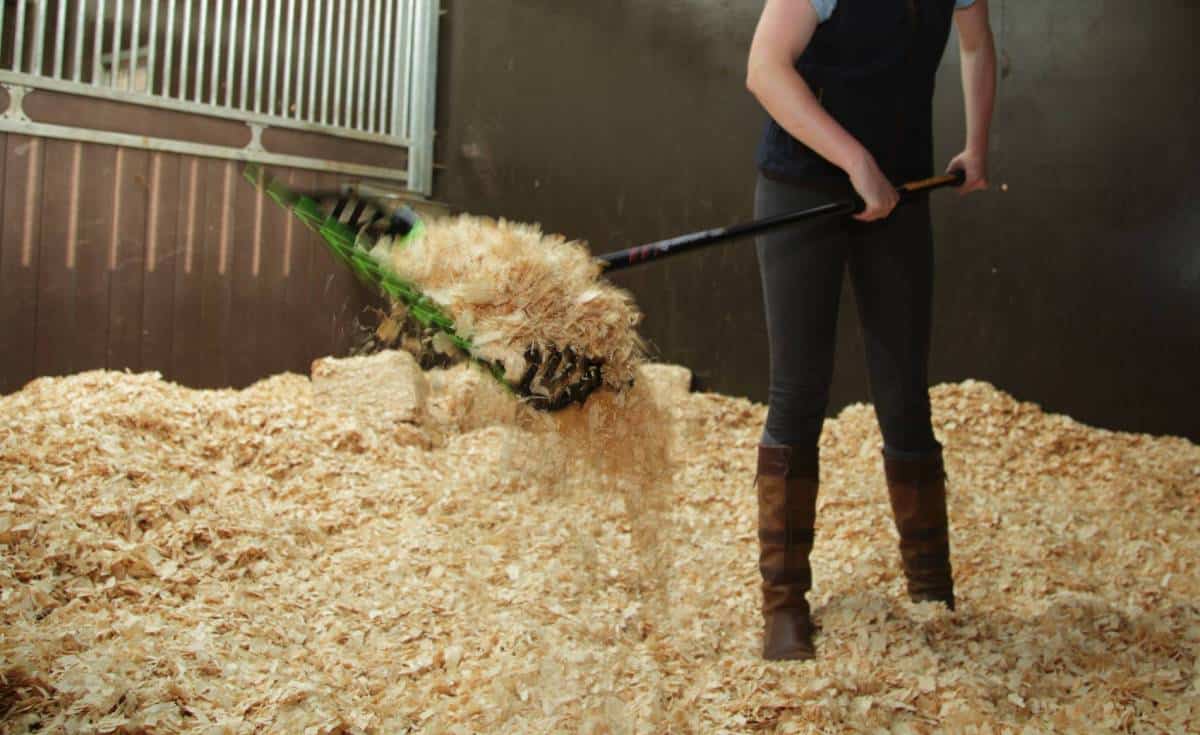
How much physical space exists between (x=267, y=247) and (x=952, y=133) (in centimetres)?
259

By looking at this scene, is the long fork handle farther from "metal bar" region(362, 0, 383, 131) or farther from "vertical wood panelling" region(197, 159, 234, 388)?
"metal bar" region(362, 0, 383, 131)

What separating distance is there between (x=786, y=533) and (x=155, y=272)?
2.69 meters

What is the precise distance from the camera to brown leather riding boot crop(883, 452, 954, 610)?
71.8 inches

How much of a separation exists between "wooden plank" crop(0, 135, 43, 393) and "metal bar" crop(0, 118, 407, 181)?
5 centimetres

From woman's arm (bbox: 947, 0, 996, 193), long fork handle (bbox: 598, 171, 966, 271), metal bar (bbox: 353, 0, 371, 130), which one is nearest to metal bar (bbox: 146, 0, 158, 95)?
metal bar (bbox: 353, 0, 371, 130)

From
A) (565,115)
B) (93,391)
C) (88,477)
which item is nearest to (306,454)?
(88,477)

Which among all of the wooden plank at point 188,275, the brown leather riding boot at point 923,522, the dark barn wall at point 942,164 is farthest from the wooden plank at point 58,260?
the brown leather riding boot at point 923,522

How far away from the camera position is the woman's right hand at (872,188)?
1.57m

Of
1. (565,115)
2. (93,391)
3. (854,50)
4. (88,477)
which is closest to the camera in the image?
(854,50)

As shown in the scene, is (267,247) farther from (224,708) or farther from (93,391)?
(224,708)

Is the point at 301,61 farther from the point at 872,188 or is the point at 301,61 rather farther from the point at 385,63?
the point at 872,188

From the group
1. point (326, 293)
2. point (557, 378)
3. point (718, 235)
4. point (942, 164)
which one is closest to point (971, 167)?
point (718, 235)

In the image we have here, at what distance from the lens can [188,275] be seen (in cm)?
354

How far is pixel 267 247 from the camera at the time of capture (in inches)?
148
